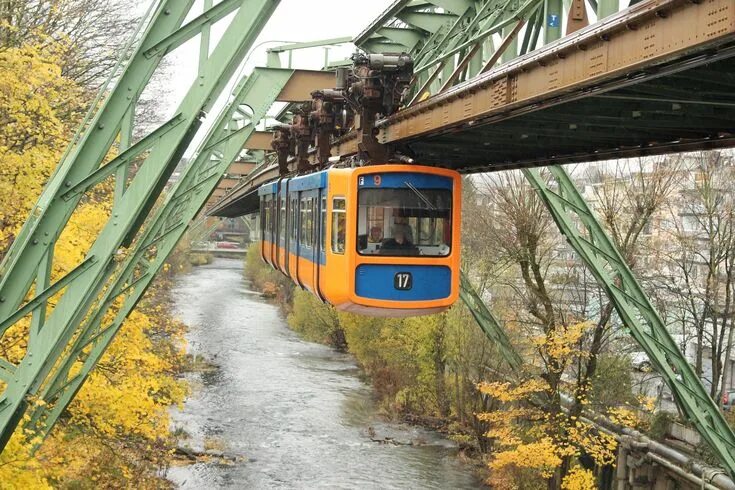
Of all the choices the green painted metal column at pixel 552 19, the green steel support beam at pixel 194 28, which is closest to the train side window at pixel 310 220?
the green painted metal column at pixel 552 19

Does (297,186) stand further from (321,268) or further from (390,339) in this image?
(390,339)

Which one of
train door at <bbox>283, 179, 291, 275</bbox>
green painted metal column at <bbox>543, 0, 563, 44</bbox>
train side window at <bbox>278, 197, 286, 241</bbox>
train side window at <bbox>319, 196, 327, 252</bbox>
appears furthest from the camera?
train side window at <bbox>278, 197, 286, 241</bbox>

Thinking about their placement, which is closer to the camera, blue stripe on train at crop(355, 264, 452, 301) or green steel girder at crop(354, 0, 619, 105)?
green steel girder at crop(354, 0, 619, 105)

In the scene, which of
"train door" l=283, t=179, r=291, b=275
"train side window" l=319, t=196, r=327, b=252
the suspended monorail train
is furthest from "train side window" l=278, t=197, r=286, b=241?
the suspended monorail train

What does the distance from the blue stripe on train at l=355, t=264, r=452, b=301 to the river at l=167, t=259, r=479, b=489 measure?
1026 centimetres

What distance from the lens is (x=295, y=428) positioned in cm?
2384

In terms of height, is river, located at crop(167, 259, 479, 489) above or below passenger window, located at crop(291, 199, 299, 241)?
below

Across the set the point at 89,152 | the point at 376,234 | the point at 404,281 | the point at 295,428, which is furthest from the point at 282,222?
the point at 89,152

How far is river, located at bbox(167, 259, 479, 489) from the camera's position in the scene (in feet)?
65.5

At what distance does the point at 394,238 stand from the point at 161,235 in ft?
12.5

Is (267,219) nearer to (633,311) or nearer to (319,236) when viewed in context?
(319,236)

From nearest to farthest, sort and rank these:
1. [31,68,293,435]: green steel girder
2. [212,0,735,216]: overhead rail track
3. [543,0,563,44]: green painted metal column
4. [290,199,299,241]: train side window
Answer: [212,0,735,216]: overhead rail track, [543,0,563,44]: green painted metal column, [31,68,293,435]: green steel girder, [290,199,299,241]: train side window

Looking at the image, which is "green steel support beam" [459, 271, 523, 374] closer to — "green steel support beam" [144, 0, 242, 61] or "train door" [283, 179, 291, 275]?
"train door" [283, 179, 291, 275]

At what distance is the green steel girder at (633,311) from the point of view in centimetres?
1248
